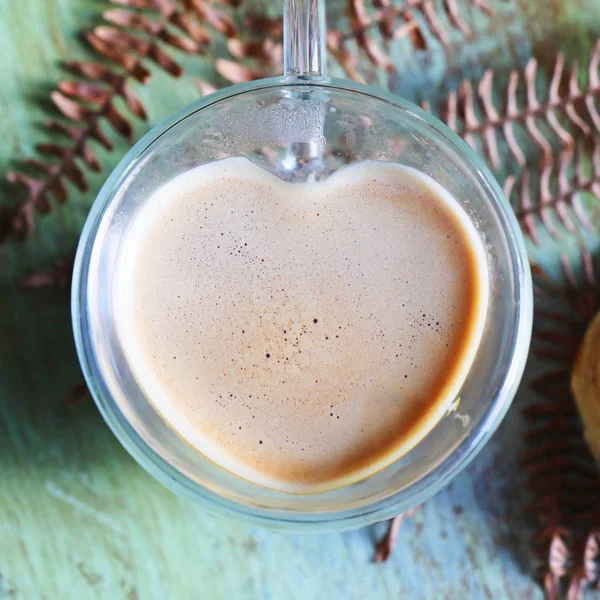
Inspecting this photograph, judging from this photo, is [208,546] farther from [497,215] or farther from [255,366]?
[497,215]

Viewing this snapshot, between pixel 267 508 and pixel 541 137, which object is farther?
pixel 541 137

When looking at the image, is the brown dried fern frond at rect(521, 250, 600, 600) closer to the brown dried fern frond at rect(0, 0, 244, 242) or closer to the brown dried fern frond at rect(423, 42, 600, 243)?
the brown dried fern frond at rect(423, 42, 600, 243)

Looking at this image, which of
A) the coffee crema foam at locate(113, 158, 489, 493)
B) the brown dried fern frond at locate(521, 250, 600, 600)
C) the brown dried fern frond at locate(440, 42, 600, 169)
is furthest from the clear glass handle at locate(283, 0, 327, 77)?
the brown dried fern frond at locate(521, 250, 600, 600)

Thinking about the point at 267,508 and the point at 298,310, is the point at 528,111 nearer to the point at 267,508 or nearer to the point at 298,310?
the point at 298,310

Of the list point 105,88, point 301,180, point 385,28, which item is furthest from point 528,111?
point 105,88

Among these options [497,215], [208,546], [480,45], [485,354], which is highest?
[480,45]

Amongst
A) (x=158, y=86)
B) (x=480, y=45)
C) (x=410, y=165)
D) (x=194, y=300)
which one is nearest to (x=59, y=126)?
(x=158, y=86)
